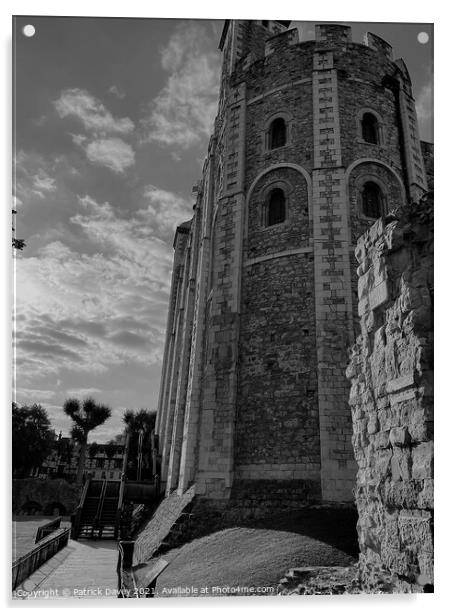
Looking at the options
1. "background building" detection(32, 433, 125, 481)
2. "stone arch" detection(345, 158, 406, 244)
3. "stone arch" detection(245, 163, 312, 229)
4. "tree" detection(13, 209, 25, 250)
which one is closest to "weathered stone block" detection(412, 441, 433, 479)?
"tree" detection(13, 209, 25, 250)

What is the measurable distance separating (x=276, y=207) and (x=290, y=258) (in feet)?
6.52

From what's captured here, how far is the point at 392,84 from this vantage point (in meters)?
14.8

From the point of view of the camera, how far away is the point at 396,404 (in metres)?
4.35

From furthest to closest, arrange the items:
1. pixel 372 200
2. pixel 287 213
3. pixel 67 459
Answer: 1. pixel 67 459
2. pixel 372 200
3. pixel 287 213

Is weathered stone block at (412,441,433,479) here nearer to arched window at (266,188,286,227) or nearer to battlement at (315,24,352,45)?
arched window at (266,188,286,227)

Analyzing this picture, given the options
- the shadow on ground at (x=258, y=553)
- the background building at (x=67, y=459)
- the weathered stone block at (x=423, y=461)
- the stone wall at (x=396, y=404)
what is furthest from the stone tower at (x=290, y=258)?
the background building at (x=67, y=459)

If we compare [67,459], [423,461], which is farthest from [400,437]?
[67,459]

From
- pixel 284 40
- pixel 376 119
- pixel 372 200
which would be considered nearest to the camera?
pixel 372 200

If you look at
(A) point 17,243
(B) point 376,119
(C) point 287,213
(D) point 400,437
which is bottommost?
(D) point 400,437

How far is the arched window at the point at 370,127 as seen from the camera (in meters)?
13.9

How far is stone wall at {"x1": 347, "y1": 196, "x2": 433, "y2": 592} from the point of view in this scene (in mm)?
3941

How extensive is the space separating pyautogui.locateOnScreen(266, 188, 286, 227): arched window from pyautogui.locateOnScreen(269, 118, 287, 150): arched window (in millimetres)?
1641

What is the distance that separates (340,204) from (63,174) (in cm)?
764

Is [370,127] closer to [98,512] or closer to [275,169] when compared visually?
[275,169]
